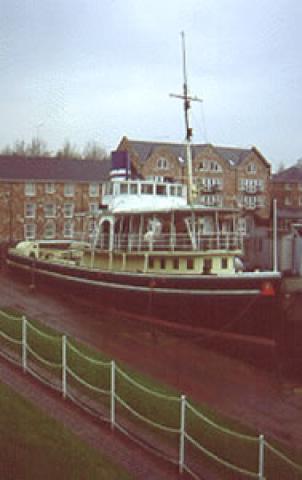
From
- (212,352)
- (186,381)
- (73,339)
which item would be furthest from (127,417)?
(212,352)

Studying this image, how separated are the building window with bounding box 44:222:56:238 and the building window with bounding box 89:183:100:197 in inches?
191

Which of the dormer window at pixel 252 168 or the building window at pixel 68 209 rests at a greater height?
the dormer window at pixel 252 168

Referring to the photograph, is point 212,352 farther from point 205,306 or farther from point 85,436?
point 85,436

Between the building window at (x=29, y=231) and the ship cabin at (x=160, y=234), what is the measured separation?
2700cm

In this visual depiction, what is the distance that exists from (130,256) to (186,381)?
10.1m

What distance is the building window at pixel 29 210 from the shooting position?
56469 millimetres

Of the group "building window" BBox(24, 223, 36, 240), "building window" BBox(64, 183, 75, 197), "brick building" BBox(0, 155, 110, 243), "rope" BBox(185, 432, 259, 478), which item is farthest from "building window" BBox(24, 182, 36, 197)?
"rope" BBox(185, 432, 259, 478)

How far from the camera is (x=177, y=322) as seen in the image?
76.9 feet

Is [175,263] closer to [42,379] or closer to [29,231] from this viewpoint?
[42,379]

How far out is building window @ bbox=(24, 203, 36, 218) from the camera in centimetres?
5647

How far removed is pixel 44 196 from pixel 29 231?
144 inches

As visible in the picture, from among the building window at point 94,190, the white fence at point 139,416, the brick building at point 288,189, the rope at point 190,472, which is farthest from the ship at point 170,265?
the brick building at point 288,189

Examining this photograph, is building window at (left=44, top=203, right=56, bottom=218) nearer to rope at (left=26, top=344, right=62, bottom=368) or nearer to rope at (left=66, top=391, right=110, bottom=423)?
rope at (left=26, top=344, right=62, bottom=368)

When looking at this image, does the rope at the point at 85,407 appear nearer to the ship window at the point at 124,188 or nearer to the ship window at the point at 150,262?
the ship window at the point at 150,262
